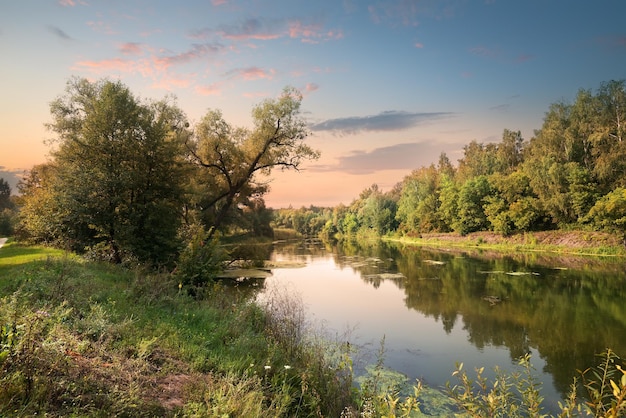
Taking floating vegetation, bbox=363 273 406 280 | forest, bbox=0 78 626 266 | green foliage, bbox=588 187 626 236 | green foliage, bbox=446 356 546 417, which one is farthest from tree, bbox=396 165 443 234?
green foliage, bbox=446 356 546 417

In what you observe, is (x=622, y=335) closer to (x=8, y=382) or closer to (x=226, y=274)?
(x=8, y=382)

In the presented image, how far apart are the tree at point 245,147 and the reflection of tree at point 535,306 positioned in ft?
35.2

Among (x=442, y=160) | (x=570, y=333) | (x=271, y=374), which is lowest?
(x=570, y=333)

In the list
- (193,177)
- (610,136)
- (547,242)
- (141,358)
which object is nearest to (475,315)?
(141,358)

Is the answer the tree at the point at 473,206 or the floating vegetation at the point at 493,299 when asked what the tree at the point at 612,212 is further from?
the floating vegetation at the point at 493,299

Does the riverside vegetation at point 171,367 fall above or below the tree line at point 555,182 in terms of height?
below

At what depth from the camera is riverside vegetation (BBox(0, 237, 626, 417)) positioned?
3.60 meters

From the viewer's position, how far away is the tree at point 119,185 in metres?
14.3

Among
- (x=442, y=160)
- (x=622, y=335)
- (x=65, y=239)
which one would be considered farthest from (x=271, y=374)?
(x=442, y=160)

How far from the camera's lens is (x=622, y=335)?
38.3 feet

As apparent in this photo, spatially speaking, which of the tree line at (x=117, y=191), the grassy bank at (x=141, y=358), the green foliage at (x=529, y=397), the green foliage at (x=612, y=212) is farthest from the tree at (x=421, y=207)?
the green foliage at (x=529, y=397)

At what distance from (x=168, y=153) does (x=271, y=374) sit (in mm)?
12942

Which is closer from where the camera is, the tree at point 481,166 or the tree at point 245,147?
the tree at point 245,147

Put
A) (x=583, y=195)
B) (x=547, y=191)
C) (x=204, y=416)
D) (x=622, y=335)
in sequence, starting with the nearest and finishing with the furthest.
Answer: (x=204, y=416), (x=622, y=335), (x=583, y=195), (x=547, y=191)
